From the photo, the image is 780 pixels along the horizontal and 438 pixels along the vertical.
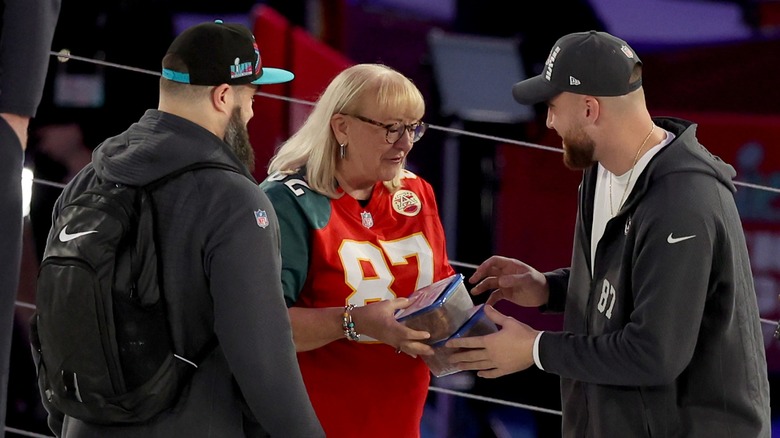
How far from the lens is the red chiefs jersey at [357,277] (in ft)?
6.23

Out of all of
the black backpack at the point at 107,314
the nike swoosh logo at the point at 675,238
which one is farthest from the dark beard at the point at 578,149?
the black backpack at the point at 107,314

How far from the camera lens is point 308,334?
186 cm

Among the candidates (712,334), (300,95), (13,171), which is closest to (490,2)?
(300,95)

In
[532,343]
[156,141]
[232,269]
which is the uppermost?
[156,141]

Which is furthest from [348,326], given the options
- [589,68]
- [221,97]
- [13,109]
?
[13,109]

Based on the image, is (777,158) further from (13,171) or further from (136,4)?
(13,171)

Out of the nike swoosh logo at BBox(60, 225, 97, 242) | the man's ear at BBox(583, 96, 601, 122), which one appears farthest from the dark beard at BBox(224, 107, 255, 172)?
the man's ear at BBox(583, 96, 601, 122)

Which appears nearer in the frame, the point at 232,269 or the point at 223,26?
the point at 232,269

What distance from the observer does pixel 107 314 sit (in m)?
1.42

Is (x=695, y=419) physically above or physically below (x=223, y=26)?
below

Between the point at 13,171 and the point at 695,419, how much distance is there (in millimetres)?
1112

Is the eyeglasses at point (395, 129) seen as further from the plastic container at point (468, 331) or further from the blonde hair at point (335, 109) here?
the plastic container at point (468, 331)

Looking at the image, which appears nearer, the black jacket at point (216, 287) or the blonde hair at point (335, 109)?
the black jacket at point (216, 287)

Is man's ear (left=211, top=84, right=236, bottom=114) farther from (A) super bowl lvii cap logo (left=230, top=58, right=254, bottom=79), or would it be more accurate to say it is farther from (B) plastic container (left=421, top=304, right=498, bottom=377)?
(B) plastic container (left=421, top=304, right=498, bottom=377)
